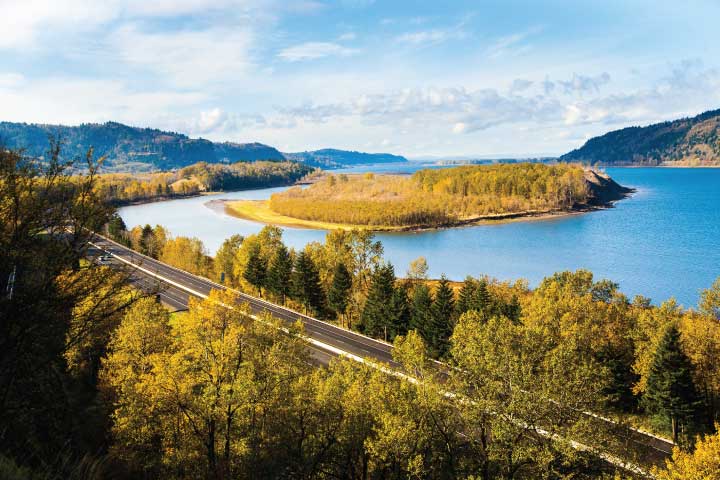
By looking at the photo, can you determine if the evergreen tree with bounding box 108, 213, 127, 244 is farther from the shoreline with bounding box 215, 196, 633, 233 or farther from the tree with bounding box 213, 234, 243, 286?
the shoreline with bounding box 215, 196, 633, 233

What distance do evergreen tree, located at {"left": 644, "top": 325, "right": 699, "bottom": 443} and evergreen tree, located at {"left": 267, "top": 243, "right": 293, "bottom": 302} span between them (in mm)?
35043

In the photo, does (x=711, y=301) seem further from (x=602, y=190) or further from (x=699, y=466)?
(x=602, y=190)

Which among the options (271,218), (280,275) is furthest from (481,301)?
(271,218)

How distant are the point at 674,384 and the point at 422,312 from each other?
17.9 meters

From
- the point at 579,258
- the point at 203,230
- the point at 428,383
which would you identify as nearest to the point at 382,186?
the point at 203,230

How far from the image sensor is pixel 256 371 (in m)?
17.3

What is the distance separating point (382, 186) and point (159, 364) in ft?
482

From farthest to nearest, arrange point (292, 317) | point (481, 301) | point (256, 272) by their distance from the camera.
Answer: point (256, 272) → point (292, 317) → point (481, 301)

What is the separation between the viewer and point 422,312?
127ft

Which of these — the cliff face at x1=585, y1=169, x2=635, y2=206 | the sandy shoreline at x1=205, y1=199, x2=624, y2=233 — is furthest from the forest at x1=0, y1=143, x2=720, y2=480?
the cliff face at x1=585, y1=169, x2=635, y2=206

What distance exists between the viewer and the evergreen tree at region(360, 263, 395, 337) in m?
41.3

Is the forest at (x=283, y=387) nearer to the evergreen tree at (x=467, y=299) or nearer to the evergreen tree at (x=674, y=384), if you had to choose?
the evergreen tree at (x=674, y=384)

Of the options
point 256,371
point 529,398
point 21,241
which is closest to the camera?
point 21,241

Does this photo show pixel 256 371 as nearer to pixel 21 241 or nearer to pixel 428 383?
pixel 428 383
